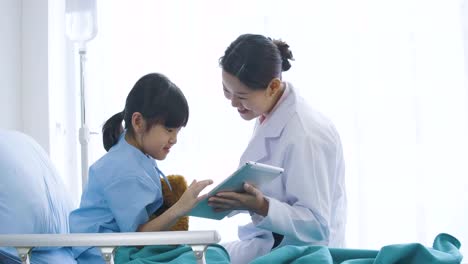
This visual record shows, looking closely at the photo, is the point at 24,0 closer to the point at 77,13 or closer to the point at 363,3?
the point at 77,13

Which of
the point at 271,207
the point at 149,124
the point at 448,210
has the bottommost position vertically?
the point at 448,210

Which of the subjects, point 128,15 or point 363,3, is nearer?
point 363,3

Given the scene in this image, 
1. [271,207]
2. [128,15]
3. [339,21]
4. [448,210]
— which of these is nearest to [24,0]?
[128,15]

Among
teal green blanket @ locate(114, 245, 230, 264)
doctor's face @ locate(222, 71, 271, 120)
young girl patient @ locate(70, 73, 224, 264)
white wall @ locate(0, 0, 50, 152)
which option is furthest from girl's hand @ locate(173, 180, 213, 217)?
white wall @ locate(0, 0, 50, 152)

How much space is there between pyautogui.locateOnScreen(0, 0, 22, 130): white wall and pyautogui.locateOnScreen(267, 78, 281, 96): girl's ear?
1433mm

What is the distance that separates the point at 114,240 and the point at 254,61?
0.95 metres

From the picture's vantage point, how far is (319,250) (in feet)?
4.83

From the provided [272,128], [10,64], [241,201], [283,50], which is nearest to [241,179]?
[241,201]

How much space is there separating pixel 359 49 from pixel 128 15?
1.26 meters

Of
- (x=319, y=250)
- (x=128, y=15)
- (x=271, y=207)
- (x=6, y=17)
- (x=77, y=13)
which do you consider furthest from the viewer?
(x=128, y=15)

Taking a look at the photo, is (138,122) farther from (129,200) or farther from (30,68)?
(30,68)

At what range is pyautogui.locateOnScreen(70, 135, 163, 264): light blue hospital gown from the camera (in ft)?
5.87

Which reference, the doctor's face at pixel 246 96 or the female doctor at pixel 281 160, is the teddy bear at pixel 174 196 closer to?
the female doctor at pixel 281 160

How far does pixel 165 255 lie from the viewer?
1611mm
